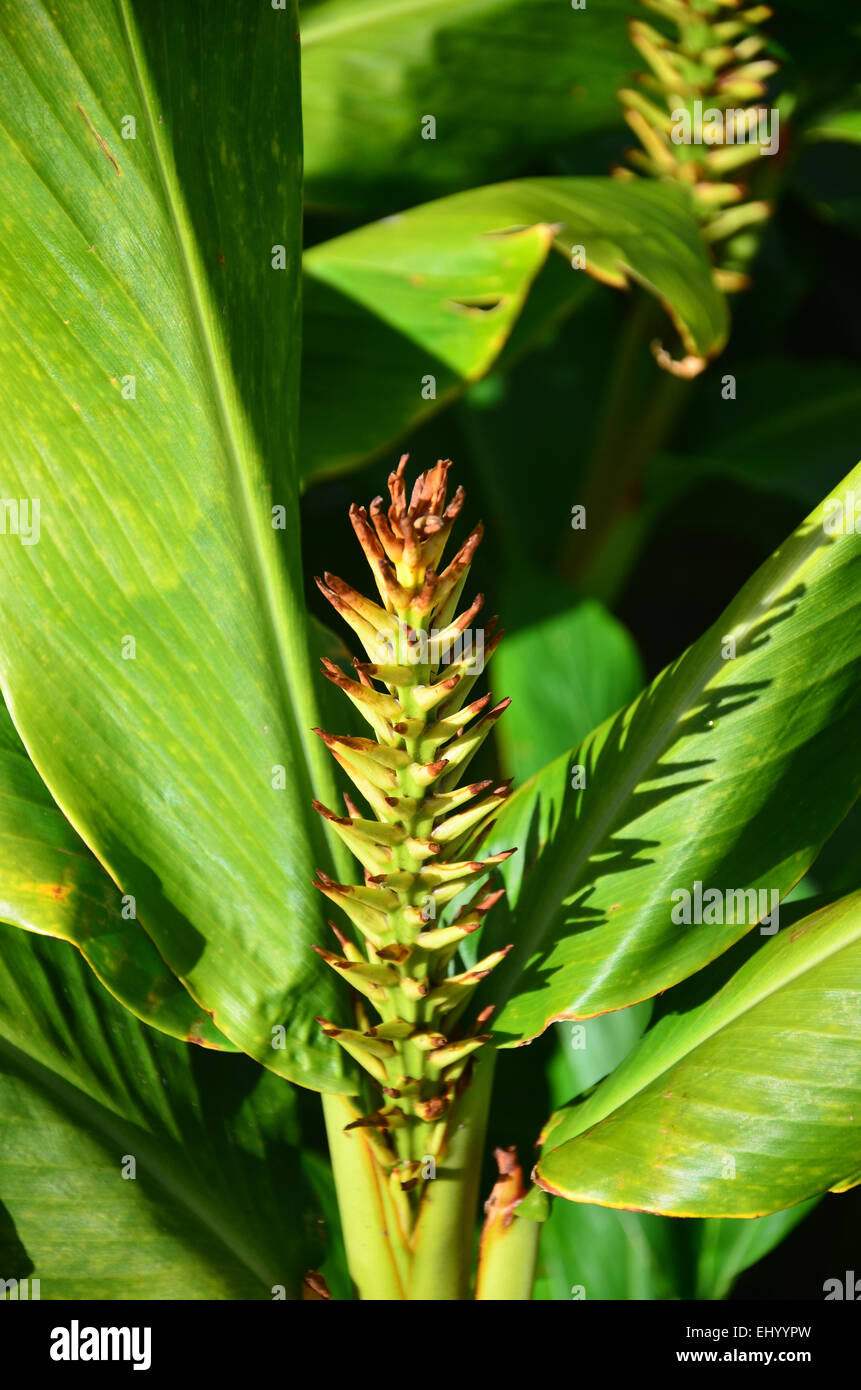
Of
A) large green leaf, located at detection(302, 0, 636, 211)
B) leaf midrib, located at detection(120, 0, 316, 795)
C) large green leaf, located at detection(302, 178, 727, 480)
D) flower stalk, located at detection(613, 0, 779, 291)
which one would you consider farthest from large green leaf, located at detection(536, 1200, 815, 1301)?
large green leaf, located at detection(302, 0, 636, 211)

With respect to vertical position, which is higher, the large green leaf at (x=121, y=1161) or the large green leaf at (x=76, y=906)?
the large green leaf at (x=76, y=906)

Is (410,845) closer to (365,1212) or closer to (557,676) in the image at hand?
(365,1212)

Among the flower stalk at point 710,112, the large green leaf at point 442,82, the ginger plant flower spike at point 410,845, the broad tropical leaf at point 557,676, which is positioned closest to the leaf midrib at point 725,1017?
the ginger plant flower spike at point 410,845

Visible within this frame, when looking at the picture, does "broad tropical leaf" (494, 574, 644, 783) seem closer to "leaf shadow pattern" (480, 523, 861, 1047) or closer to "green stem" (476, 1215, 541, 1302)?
"leaf shadow pattern" (480, 523, 861, 1047)

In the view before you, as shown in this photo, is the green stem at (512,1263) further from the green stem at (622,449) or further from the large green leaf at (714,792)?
the green stem at (622,449)
